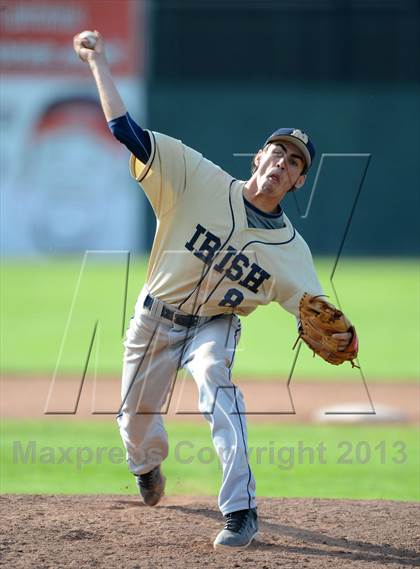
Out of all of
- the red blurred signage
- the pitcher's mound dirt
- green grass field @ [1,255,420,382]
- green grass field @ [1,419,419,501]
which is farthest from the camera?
the red blurred signage

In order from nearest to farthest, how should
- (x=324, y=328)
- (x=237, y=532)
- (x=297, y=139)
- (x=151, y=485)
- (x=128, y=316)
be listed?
(x=237, y=532) → (x=324, y=328) → (x=297, y=139) → (x=151, y=485) → (x=128, y=316)

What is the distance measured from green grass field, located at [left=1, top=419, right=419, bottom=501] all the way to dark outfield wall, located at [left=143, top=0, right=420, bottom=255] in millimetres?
13027

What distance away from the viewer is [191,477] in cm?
654

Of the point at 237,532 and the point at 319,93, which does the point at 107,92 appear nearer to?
the point at 237,532

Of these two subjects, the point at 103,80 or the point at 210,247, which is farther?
the point at 210,247

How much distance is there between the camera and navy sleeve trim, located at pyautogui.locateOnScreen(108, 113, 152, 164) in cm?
441

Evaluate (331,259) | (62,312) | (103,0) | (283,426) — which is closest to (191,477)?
(283,426)

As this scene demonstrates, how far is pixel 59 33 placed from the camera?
2189cm

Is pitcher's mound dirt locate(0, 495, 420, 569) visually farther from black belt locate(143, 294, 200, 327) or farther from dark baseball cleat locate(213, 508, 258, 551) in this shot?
black belt locate(143, 294, 200, 327)

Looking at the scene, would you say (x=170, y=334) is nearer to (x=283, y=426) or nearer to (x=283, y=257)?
(x=283, y=257)

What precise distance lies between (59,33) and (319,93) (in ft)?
18.6

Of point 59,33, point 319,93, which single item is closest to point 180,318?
point 319,93

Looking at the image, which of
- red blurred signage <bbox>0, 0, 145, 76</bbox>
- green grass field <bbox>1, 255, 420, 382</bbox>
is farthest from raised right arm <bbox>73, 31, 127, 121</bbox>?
red blurred signage <bbox>0, 0, 145, 76</bbox>

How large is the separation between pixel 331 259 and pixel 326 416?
44.0 feet
